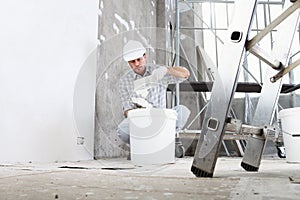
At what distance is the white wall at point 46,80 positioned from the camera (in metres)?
1.39

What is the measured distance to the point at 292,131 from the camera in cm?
155

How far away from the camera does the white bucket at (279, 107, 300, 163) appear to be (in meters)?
1.51

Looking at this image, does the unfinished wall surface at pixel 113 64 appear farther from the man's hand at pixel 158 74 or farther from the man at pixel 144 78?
the man's hand at pixel 158 74

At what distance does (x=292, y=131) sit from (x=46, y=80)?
1261 millimetres

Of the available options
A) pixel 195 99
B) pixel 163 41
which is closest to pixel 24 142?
pixel 195 99

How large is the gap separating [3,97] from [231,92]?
99cm

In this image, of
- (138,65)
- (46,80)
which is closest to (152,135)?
(138,65)

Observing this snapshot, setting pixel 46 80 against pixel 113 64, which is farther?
pixel 113 64

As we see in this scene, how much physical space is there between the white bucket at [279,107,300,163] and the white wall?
1151 millimetres

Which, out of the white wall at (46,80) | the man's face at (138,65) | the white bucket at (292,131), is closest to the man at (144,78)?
the man's face at (138,65)

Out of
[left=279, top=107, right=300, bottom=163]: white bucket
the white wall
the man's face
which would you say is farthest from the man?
[left=279, top=107, right=300, bottom=163]: white bucket

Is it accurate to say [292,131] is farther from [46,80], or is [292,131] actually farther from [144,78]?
[46,80]

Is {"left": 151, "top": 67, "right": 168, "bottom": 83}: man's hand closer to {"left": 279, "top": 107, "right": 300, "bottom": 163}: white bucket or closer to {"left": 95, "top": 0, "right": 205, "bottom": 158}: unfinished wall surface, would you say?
{"left": 95, "top": 0, "right": 205, "bottom": 158}: unfinished wall surface

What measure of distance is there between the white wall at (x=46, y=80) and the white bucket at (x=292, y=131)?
1.15m
